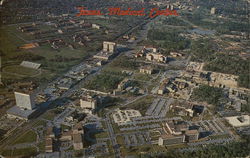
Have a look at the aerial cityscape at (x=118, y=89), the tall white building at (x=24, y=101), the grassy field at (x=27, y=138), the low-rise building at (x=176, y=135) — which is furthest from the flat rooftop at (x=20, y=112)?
the low-rise building at (x=176, y=135)

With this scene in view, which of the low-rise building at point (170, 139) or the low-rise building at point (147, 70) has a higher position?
the low-rise building at point (147, 70)

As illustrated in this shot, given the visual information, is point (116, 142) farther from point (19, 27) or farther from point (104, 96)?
point (19, 27)

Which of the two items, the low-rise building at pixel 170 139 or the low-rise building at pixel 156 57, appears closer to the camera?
the low-rise building at pixel 170 139

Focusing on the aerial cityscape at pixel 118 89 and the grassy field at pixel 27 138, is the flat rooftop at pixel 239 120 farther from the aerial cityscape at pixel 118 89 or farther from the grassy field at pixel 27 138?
the grassy field at pixel 27 138

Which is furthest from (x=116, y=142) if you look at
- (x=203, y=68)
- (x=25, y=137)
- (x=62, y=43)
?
A: (x=62, y=43)

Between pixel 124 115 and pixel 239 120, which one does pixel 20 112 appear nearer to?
pixel 124 115

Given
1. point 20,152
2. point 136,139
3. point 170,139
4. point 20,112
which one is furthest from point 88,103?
point 170,139
